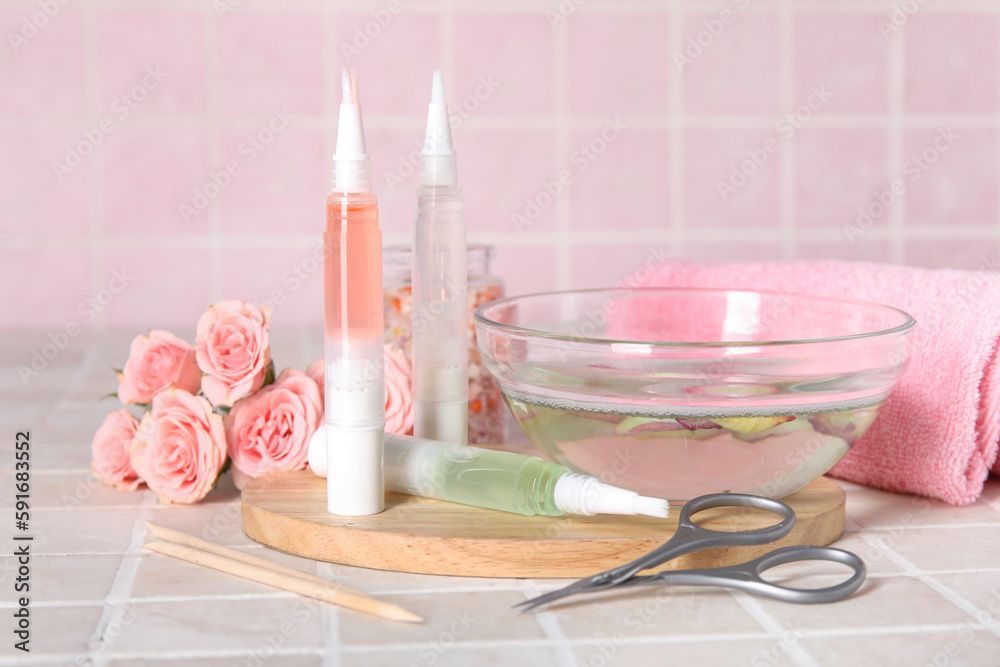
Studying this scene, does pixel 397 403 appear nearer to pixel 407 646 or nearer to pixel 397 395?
pixel 397 395

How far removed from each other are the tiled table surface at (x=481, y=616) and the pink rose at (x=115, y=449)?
0.24 ft

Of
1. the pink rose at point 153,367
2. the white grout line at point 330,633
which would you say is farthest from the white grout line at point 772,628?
the pink rose at point 153,367

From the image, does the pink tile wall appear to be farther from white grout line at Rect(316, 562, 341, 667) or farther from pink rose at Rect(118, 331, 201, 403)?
white grout line at Rect(316, 562, 341, 667)

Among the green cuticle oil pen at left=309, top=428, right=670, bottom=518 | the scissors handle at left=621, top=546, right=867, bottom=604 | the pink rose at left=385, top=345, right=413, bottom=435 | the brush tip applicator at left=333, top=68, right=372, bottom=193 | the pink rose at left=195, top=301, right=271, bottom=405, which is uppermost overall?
the brush tip applicator at left=333, top=68, right=372, bottom=193

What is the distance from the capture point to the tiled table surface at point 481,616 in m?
0.47

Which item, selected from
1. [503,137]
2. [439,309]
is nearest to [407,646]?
[439,309]

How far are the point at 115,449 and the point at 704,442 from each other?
418 mm

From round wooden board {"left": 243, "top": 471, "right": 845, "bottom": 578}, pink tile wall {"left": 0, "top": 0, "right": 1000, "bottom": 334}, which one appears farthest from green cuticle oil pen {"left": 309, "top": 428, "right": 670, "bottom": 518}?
pink tile wall {"left": 0, "top": 0, "right": 1000, "bottom": 334}

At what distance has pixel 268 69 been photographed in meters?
1.35

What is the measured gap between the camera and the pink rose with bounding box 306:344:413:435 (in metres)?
0.72

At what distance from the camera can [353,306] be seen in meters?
0.59

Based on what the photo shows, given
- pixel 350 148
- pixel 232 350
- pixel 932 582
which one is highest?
pixel 350 148

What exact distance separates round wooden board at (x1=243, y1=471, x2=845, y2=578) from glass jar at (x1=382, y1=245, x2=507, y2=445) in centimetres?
16

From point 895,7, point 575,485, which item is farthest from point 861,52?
point 575,485
